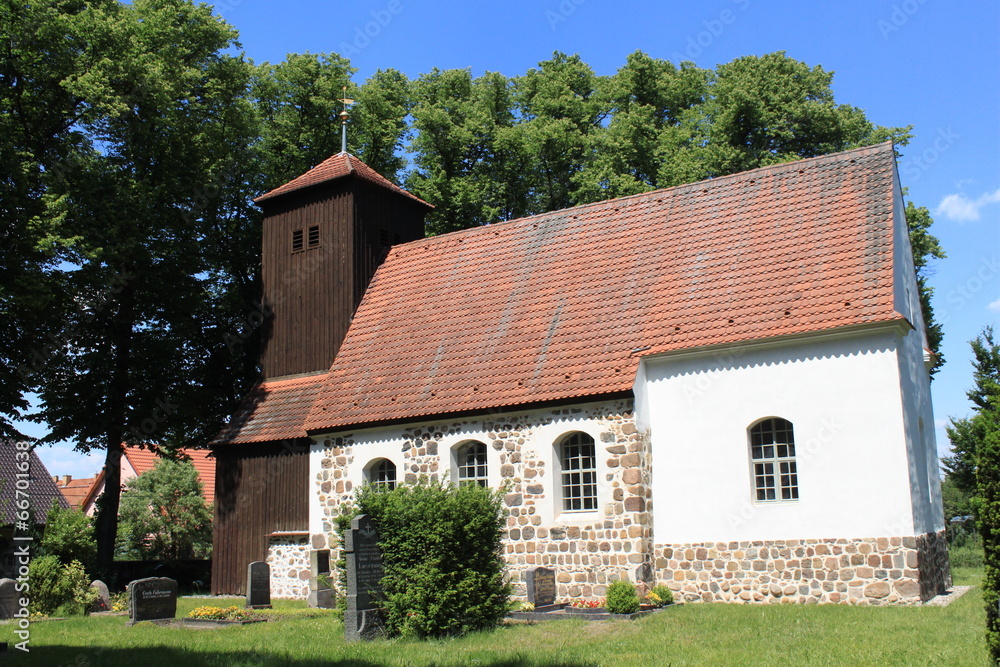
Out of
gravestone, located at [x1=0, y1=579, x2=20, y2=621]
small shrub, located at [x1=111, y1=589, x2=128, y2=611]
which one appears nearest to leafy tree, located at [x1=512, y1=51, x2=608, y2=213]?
small shrub, located at [x1=111, y1=589, x2=128, y2=611]

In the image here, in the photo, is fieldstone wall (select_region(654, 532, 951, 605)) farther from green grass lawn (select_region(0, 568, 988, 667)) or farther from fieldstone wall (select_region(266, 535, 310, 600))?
fieldstone wall (select_region(266, 535, 310, 600))

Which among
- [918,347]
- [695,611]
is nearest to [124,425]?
[695,611]

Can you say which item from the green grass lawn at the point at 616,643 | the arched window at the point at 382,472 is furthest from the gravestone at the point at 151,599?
the arched window at the point at 382,472

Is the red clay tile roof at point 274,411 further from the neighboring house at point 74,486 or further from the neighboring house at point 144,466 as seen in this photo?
the neighboring house at point 74,486

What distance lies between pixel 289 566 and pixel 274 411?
3662mm

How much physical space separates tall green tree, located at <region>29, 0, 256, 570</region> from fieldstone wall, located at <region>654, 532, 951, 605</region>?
48.8 feet

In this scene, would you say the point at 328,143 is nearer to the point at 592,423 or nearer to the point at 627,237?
the point at 627,237

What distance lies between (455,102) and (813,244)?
661 inches

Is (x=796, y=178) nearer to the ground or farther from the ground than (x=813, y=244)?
farther from the ground

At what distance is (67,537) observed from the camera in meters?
17.1

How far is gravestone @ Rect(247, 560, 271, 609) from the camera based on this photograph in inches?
637

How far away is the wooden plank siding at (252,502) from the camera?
18984 mm

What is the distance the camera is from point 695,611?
12.7m

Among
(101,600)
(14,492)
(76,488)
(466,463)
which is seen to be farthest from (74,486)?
(466,463)
